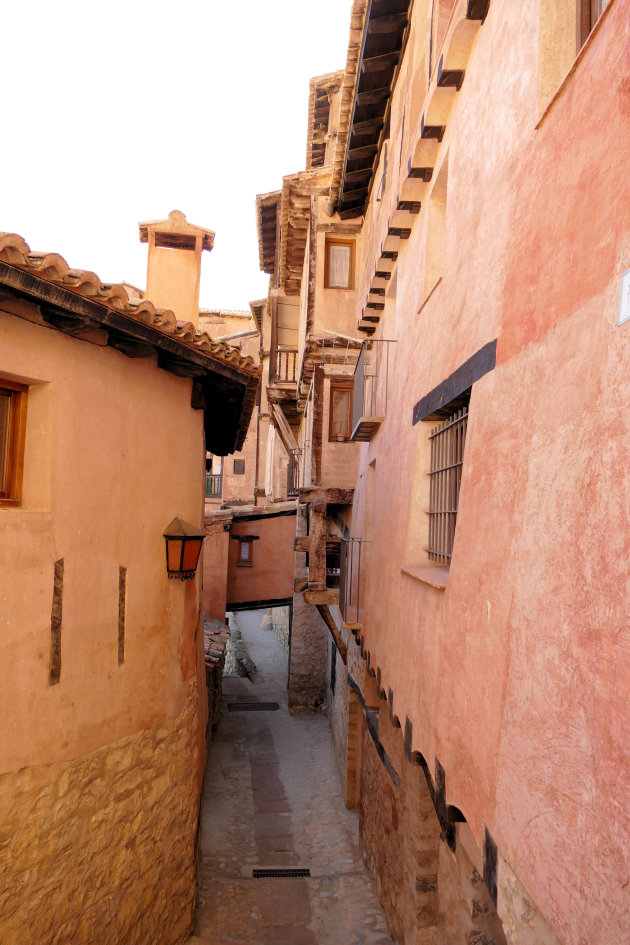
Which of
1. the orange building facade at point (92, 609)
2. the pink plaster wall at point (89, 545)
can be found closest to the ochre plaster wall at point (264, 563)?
the orange building facade at point (92, 609)

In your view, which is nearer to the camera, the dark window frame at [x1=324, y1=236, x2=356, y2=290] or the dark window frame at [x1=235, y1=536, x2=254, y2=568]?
the dark window frame at [x1=324, y1=236, x2=356, y2=290]

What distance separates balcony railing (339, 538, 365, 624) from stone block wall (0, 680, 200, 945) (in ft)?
10.4

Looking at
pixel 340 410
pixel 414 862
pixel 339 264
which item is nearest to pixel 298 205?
pixel 339 264

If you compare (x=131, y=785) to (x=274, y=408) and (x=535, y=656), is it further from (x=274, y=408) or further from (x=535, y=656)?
(x=274, y=408)

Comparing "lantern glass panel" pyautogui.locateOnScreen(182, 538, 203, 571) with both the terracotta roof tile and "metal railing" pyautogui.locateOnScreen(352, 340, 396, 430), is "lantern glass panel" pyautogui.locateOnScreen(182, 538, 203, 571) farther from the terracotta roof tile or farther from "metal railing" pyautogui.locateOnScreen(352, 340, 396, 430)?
"metal railing" pyautogui.locateOnScreen(352, 340, 396, 430)

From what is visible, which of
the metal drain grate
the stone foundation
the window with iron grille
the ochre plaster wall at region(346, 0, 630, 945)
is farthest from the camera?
the stone foundation

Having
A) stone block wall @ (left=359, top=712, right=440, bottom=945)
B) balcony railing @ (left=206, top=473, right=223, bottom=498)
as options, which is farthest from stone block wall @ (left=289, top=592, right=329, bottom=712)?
balcony railing @ (left=206, top=473, right=223, bottom=498)

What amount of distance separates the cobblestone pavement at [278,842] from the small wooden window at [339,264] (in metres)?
10.7

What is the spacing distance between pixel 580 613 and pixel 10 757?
162 inches

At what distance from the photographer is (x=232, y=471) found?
3794 centimetres

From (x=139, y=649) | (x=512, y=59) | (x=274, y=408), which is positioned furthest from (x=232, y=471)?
(x=512, y=59)

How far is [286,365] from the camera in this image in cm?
1914

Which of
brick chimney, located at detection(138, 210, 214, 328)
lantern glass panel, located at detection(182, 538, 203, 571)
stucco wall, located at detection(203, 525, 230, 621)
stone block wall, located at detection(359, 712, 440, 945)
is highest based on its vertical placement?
brick chimney, located at detection(138, 210, 214, 328)

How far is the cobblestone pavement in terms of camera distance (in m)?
8.40
